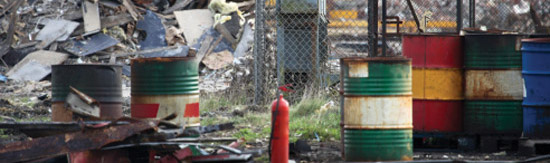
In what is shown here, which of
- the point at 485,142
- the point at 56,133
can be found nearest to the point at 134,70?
the point at 56,133

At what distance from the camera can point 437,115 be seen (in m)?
6.88

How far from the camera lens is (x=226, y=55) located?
15727mm

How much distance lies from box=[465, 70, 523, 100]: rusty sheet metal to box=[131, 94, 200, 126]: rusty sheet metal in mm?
2396

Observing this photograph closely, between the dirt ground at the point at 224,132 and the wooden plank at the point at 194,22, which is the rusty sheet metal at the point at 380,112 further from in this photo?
the wooden plank at the point at 194,22

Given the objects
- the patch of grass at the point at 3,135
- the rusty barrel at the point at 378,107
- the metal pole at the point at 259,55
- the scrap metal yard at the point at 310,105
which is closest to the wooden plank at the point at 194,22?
the scrap metal yard at the point at 310,105

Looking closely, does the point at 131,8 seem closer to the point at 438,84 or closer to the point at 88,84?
the point at 88,84

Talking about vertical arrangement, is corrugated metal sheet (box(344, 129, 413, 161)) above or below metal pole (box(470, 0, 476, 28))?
below

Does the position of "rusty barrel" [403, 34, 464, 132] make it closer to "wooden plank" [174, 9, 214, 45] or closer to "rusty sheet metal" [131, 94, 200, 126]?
"rusty sheet metal" [131, 94, 200, 126]

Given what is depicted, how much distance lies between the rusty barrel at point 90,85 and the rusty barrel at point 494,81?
120 inches

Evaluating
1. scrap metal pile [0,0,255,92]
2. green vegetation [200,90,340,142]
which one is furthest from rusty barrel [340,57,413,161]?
scrap metal pile [0,0,255,92]

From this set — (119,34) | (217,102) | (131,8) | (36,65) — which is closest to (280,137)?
(217,102)

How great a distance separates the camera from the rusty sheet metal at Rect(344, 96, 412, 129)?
583 cm

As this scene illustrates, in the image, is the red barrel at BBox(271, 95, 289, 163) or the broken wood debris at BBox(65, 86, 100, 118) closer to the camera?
the red barrel at BBox(271, 95, 289, 163)

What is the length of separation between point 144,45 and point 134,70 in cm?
994
